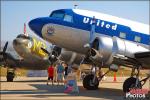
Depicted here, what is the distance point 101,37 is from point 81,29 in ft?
5.39

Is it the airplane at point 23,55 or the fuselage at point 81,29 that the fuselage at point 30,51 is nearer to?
the airplane at point 23,55

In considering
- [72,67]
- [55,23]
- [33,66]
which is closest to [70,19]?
[55,23]

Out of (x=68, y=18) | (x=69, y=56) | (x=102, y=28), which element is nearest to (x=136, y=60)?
(x=102, y=28)

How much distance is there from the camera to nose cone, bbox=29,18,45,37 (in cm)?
1786

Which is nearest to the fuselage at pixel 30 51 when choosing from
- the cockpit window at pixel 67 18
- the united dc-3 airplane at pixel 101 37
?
the united dc-3 airplane at pixel 101 37

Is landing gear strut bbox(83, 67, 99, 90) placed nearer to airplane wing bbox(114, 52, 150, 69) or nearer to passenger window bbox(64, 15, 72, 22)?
airplane wing bbox(114, 52, 150, 69)

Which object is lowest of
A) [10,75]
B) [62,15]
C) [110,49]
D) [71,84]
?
[10,75]

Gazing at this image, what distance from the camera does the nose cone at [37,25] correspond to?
58.6 feet

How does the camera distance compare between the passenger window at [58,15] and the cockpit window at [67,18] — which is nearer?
the cockpit window at [67,18]

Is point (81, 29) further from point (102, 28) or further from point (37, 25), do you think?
point (37, 25)

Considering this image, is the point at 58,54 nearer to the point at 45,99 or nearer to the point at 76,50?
the point at 76,50

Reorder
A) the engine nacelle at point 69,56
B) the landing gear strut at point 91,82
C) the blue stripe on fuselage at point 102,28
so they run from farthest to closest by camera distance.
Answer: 1. the engine nacelle at point 69,56
2. the landing gear strut at point 91,82
3. the blue stripe on fuselage at point 102,28

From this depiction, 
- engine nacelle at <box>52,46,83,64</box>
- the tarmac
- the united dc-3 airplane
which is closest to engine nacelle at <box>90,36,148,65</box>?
the united dc-3 airplane

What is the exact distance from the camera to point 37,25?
704 inches
